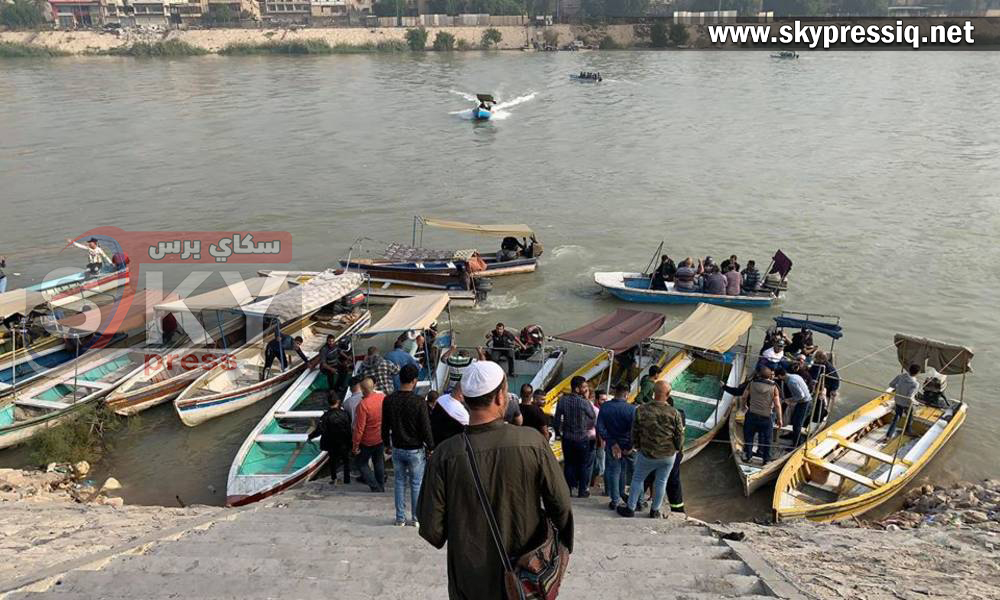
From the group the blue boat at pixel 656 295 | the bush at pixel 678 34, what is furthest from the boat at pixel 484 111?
the bush at pixel 678 34

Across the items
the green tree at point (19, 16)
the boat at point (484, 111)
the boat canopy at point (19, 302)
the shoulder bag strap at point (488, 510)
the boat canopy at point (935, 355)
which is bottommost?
the boat canopy at point (935, 355)

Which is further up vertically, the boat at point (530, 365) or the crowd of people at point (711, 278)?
the crowd of people at point (711, 278)

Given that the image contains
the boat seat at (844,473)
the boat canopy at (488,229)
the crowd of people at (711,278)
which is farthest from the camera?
the boat canopy at (488,229)

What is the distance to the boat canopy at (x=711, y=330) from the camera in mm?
12297

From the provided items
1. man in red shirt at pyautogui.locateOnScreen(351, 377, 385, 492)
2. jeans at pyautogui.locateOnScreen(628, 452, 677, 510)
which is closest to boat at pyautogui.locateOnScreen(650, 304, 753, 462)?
jeans at pyautogui.locateOnScreen(628, 452, 677, 510)

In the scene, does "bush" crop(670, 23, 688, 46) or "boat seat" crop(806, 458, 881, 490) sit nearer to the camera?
"boat seat" crop(806, 458, 881, 490)

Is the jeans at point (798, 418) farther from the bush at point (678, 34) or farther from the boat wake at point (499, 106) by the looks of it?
the bush at point (678, 34)

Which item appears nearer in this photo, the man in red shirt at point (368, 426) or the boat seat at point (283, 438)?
the man in red shirt at point (368, 426)

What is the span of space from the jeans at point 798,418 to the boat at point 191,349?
10.3 m

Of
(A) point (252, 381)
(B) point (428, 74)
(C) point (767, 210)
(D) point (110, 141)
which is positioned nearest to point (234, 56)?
(B) point (428, 74)

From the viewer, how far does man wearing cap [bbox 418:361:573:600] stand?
11.0 ft

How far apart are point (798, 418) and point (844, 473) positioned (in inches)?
40.8

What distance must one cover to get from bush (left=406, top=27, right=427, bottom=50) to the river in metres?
30.7

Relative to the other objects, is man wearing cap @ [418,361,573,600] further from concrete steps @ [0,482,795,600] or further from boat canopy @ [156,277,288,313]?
boat canopy @ [156,277,288,313]
